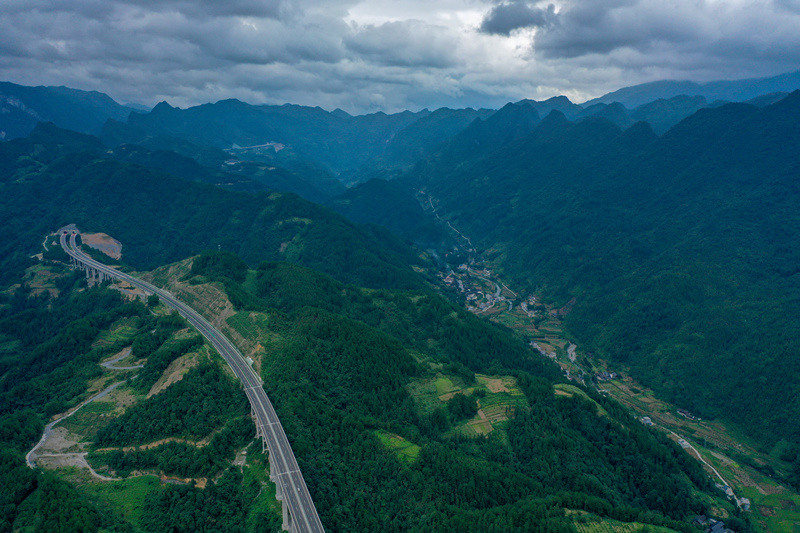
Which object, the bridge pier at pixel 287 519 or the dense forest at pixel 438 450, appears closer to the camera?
the bridge pier at pixel 287 519

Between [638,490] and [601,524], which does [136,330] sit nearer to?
[601,524]

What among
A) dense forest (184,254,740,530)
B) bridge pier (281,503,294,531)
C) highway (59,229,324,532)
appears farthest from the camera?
dense forest (184,254,740,530)

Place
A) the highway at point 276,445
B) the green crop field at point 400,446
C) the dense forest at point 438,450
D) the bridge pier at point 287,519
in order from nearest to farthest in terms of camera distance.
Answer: the bridge pier at point 287,519 < the highway at point 276,445 < the dense forest at point 438,450 < the green crop field at point 400,446

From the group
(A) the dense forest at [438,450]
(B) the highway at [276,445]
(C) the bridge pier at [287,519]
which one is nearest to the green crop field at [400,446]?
(A) the dense forest at [438,450]

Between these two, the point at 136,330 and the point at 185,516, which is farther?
the point at 136,330

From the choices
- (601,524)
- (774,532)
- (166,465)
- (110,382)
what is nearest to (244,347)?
(110,382)

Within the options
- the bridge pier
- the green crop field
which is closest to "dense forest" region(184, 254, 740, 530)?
the green crop field

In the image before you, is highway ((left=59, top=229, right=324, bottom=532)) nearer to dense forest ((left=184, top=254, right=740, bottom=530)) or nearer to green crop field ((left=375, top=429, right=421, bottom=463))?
dense forest ((left=184, top=254, right=740, bottom=530))

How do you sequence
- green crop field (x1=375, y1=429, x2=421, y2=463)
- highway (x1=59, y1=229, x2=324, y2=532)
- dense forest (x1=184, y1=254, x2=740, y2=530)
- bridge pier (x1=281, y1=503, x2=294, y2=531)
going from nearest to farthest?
bridge pier (x1=281, y1=503, x2=294, y2=531)
highway (x1=59, y1=229, x2=324, y2=532)
dense forest (x1=184, y1=254, x2=740, y2=530)
green crop field (x1=375, y1=429, x2=421, y2=463)

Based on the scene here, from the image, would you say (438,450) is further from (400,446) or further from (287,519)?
(287,519)

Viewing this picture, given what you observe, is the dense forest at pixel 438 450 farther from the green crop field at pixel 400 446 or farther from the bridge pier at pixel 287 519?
the bridge pier at pixel 287 519

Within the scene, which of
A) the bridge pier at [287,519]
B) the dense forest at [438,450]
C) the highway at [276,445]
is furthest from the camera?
the dense forest at [438,450]
